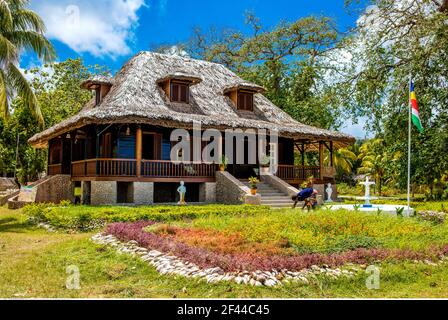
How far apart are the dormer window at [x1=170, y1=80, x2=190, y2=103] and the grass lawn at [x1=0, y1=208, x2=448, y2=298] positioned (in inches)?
494

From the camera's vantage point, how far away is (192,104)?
76.7ft

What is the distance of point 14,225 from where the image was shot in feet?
50.7

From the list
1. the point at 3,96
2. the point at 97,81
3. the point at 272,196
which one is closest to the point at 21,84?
the point at 3,96

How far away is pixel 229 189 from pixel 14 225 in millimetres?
8918

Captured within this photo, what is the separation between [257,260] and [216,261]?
71 centimetres

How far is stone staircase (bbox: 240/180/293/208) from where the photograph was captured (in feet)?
65.4

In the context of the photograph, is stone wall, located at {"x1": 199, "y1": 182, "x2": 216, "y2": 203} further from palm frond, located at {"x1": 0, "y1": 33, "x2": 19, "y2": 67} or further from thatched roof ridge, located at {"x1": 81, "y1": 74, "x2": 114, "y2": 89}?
palm frond, located at {"x1": 0, "y1": 33, "x2": 19, "y2": 67}

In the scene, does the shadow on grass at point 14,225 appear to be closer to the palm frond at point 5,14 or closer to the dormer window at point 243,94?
the palm frond at point 5,14

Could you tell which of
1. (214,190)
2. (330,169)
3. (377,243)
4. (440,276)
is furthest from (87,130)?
(440,276)

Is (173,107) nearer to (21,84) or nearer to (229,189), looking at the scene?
(229,189)

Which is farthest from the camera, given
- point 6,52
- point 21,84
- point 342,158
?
point 342,158

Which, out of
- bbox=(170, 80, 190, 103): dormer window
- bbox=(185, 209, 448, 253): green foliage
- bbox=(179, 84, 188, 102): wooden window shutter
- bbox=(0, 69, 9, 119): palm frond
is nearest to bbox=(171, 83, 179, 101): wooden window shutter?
bbox=(170, 80, 190, 103): dormer window
